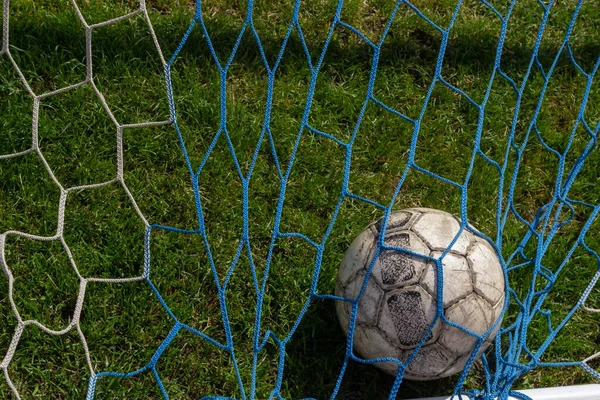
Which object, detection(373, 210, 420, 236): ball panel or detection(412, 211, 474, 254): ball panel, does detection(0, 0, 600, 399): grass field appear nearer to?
detection(373, 210, 420, 236): ball panel

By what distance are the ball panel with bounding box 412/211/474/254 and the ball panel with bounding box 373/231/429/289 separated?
3 cm

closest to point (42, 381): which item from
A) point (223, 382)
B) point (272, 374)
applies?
point (223, 382)

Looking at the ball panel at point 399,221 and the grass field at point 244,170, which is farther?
the grass field at point 244,170

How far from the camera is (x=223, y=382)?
2.87m

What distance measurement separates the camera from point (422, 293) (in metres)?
2.39

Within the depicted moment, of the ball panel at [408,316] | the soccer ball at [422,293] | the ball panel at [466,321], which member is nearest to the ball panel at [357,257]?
the soccer ball at [422,293]

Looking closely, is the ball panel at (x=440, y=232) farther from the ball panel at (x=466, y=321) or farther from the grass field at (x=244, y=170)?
the grass field at (x=244, y=170)

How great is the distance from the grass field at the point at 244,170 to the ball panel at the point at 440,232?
606 millimetres

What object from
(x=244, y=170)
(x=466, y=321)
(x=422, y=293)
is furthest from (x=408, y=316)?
(x=244, y=170)

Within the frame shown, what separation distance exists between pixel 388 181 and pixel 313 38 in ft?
2.70

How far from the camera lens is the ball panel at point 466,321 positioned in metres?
2.42

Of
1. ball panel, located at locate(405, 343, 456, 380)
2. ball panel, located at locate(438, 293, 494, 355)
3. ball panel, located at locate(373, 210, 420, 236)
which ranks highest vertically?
ball panel, located at locate(373, 210, 420, 236)

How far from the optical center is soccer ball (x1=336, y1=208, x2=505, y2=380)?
2410 millimetres

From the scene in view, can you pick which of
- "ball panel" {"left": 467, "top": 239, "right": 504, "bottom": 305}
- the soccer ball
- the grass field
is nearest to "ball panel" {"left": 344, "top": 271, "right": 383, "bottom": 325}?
the soccer ball
